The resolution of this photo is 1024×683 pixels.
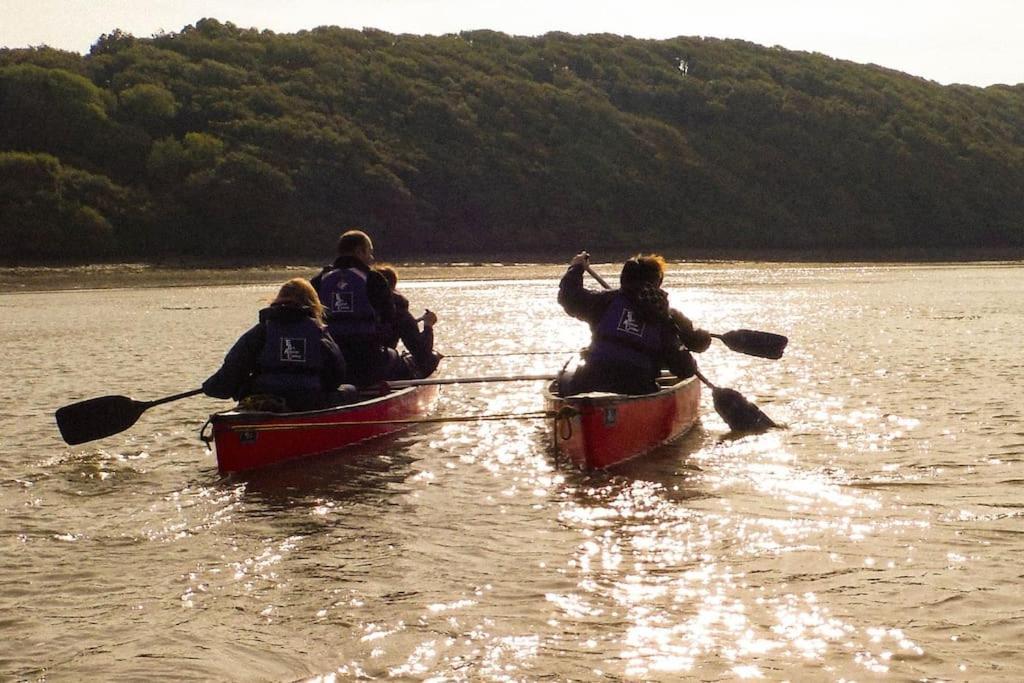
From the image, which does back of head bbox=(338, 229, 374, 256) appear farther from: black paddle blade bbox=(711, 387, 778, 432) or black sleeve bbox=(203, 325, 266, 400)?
black paddle blade bbox=(711, 387, 778, 432)

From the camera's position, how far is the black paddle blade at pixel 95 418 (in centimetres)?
995

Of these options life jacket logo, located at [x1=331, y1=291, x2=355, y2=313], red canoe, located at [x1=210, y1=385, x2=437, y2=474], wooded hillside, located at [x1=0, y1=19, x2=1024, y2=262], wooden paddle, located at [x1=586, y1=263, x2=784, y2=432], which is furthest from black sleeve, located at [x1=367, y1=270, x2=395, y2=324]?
wooded hillside, located at [x1=0, y1=19, x2=1024, y2=262]

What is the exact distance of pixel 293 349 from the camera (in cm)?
970

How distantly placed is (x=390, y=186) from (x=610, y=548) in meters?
46.2

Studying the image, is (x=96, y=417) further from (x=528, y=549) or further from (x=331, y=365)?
(x=528, y=549)

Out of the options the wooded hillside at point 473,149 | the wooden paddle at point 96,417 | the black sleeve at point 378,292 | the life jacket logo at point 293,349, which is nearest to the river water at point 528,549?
the wooden paddle at point 96,417

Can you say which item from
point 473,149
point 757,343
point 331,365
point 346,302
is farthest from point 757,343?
point 473,149

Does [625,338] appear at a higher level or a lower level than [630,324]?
lower

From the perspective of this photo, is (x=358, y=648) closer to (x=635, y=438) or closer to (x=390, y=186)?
(x=635, y=438)

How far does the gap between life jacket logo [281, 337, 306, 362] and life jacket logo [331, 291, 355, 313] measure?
118 cm

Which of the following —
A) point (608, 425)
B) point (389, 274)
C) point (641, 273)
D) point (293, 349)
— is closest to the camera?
point (608, 425)

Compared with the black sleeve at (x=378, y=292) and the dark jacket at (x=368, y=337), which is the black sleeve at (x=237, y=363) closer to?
the dark jacket at (x=368, y=337)

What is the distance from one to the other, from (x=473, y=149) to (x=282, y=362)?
50507 mm

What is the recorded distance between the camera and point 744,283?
38.4 metres
